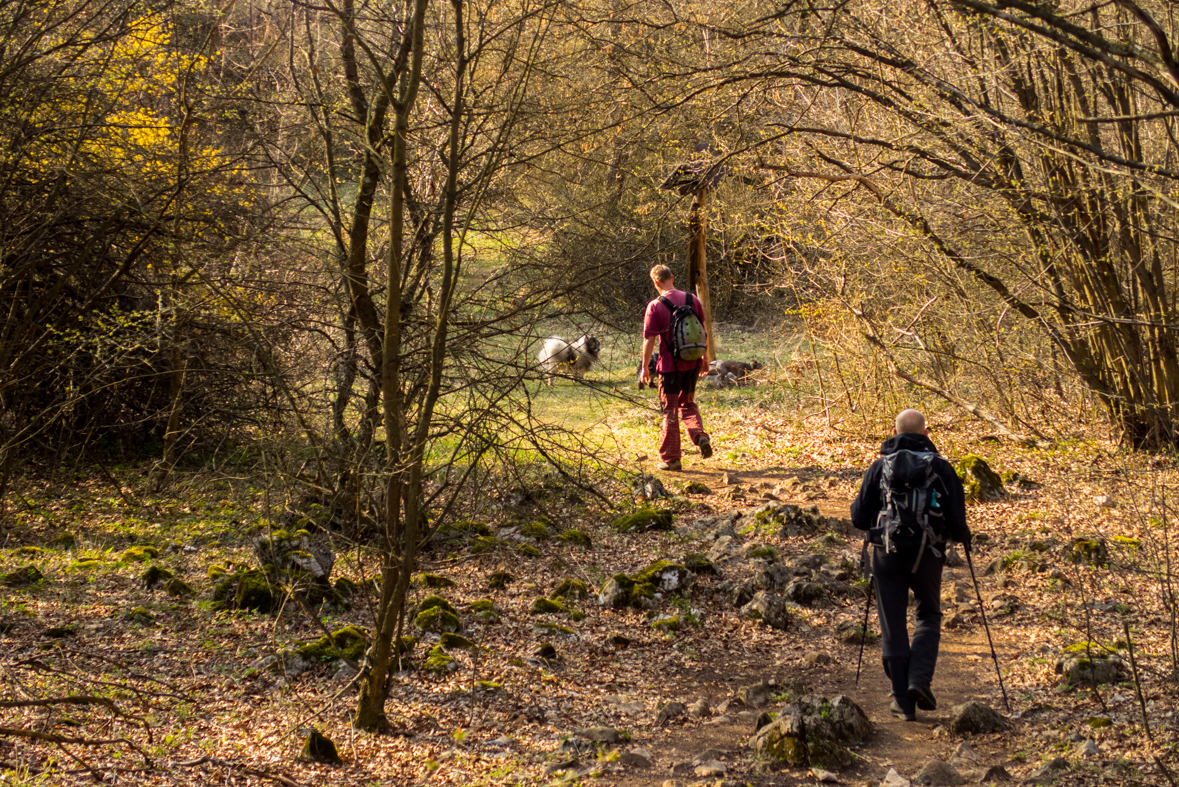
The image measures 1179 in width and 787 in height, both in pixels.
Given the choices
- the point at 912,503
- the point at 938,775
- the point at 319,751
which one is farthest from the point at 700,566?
the point at 319,751

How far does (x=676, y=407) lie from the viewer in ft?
33.6

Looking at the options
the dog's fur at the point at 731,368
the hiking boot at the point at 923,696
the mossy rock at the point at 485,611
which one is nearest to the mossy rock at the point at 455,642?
the mossy rock at the point at 485,611

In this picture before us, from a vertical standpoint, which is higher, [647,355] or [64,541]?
[647,355]

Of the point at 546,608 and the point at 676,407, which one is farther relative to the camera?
the point at 676,407

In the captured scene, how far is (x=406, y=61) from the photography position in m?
4.81

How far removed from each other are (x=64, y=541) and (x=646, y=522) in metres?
4.90

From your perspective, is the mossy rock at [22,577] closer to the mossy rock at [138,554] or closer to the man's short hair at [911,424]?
the mossy rock at [138,554]

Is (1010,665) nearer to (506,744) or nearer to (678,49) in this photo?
(506,744)

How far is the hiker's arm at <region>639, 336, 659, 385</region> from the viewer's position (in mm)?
10102

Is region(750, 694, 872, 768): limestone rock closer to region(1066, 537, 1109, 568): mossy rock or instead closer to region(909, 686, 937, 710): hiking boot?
region(909, 686, 937, 710): hiking boot

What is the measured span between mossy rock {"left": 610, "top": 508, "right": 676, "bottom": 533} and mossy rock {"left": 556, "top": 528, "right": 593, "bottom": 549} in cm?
55

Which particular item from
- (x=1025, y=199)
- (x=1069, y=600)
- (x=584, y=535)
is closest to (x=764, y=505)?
(x=584, y=535)

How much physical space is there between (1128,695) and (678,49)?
24.7 feet

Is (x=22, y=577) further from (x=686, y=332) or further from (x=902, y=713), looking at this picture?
(x=686, y=332)
